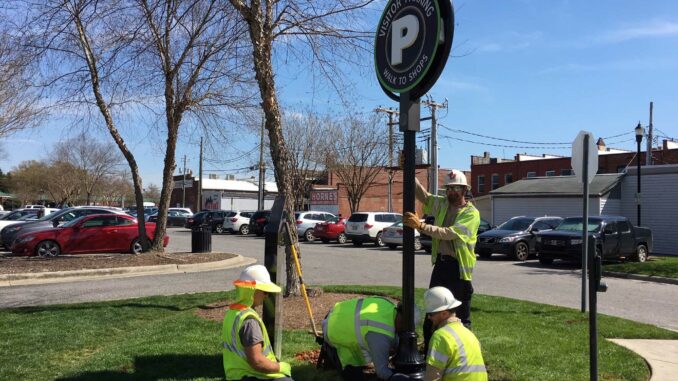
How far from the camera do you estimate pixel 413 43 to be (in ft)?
15.6

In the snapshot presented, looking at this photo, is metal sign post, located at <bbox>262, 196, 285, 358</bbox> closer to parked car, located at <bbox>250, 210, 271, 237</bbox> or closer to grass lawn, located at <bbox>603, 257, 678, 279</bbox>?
grass lawn, located at <bbox>603, 257, 678, 279</bbox>

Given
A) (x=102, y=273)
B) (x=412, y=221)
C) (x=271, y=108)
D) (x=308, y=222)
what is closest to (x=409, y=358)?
(x=412, y=221)

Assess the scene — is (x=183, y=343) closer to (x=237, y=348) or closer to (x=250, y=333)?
(x=237, y=348)

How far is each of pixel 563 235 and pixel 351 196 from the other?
82.6ft

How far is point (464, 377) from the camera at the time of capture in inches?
144

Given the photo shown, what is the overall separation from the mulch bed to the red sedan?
43cm

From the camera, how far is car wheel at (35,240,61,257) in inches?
680

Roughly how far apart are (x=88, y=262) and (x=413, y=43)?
1338cm

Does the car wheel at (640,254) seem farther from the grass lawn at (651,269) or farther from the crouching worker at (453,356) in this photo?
the crouching worker at (453,356)

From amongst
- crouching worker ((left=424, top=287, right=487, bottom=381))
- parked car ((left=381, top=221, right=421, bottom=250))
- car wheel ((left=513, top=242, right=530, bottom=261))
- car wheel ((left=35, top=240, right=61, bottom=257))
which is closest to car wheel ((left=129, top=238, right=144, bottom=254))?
car wheel ((left=35, top=240, right=61, bottom=257))

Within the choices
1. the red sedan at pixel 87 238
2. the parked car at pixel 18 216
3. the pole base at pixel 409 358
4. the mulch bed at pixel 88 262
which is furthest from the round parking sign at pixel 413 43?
the parked car at pixel 18 216

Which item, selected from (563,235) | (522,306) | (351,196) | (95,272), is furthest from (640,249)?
(351,196)

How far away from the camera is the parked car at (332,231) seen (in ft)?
95.4

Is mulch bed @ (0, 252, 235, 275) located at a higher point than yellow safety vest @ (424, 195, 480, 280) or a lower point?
lower
